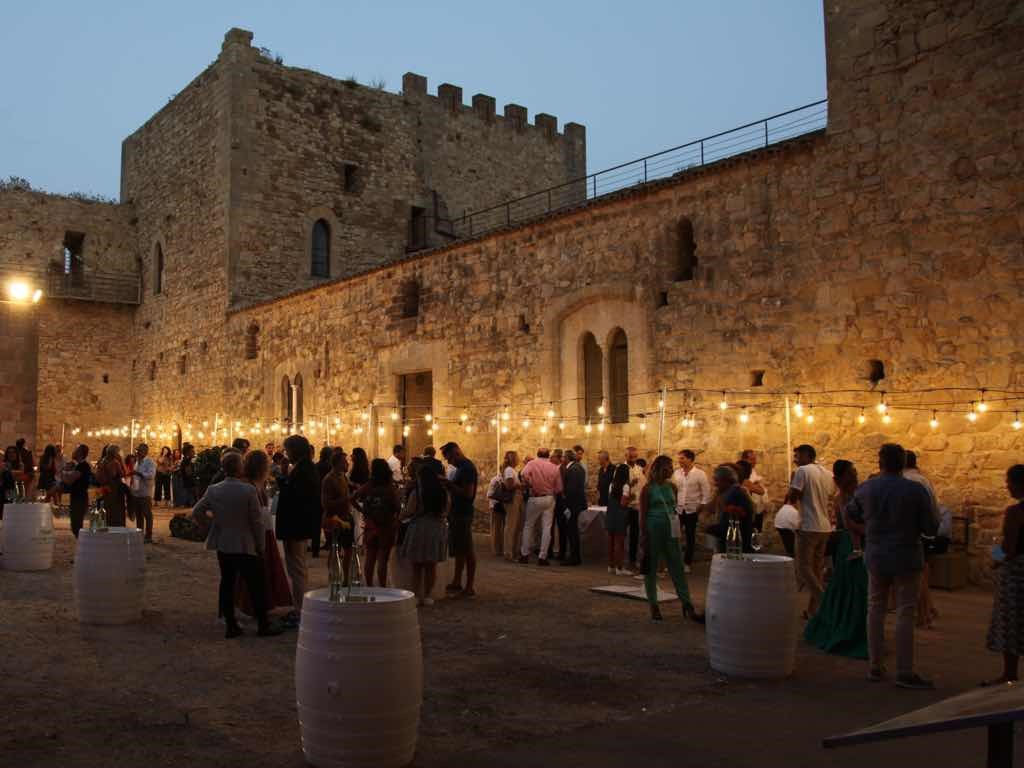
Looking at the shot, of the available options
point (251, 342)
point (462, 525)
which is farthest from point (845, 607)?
point (251, 342)

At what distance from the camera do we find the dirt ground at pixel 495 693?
4.32 metres

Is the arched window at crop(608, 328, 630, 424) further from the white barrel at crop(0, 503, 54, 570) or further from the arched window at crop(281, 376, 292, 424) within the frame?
the arched window at crop(281, 376, 292, 424)

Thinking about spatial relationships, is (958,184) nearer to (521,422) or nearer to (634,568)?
(634,568)

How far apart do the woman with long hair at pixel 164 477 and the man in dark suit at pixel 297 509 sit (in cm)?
1415

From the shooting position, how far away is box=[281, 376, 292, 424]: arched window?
20656mm

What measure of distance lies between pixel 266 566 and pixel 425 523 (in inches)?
56.1

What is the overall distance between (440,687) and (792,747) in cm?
211

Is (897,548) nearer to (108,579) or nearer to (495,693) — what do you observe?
(495,693)

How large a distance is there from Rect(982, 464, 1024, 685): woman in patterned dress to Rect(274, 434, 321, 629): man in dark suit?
5.09 meters

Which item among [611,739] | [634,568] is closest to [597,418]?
[634,568]

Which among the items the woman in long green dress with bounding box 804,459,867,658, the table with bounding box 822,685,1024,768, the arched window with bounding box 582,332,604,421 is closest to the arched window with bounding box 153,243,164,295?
the arched window with bounding box 582,332,604,421

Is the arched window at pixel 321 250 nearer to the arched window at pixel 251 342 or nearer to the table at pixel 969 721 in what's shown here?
the arched window at pixel 251 342

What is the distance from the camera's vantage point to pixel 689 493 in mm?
10516

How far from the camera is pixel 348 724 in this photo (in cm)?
406
